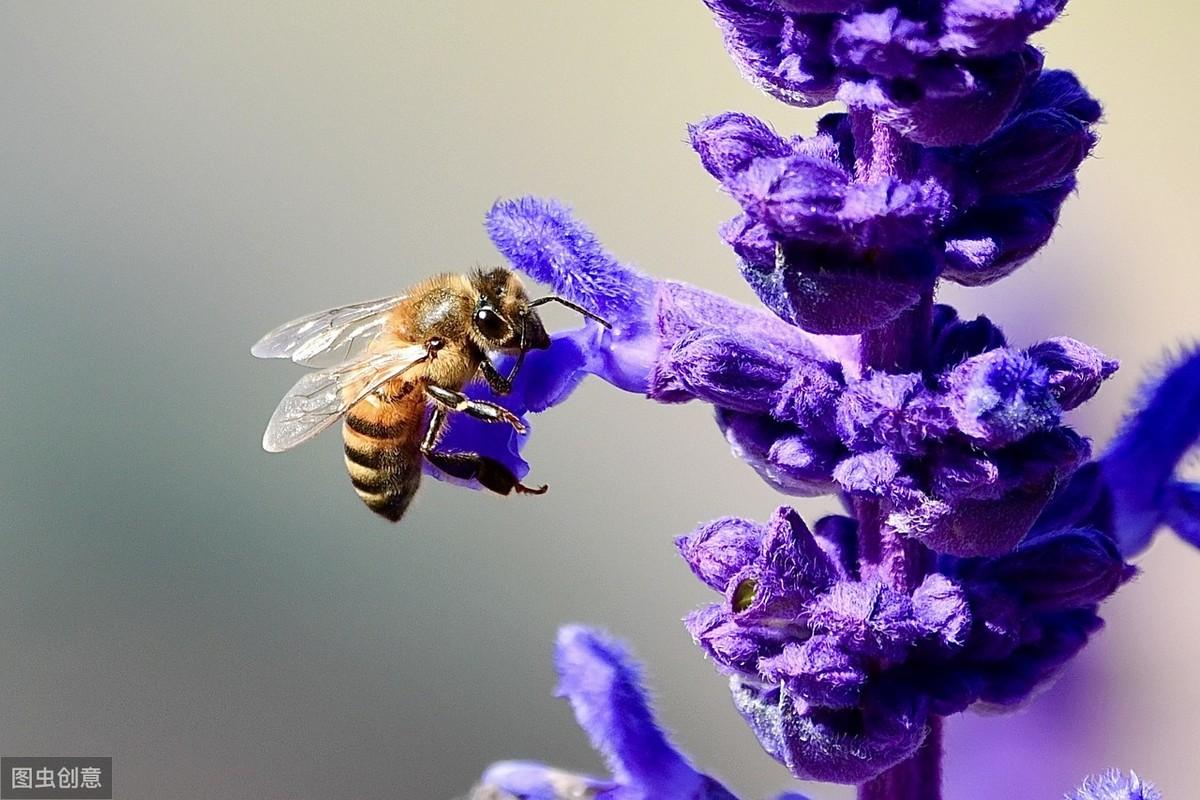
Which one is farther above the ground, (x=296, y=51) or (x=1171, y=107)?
(x=296, y=51)

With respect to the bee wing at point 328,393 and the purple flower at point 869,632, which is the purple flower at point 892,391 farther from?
the bee wing at point 328,393

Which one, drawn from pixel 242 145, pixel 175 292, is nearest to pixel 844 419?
pixel 175 292

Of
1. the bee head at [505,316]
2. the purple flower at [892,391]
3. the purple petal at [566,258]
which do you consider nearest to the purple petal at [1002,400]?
the purple flower at [892,391]

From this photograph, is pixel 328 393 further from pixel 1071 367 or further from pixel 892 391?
pixel 1071 367

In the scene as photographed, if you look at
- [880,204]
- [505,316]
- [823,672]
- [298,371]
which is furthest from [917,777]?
[298,371]

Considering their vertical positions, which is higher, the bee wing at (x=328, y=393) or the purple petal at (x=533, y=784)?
the bee wing at (x=328, y=393)

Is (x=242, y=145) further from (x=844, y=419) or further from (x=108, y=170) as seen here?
(x=844, y=419)
